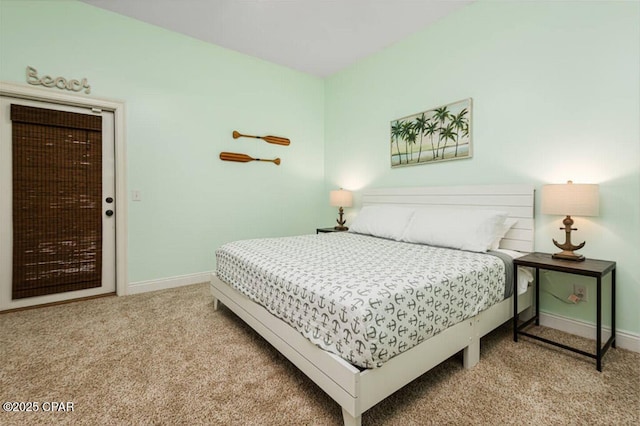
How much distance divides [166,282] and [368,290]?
2.72 m

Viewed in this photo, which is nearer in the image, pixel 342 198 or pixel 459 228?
pixel 459 228

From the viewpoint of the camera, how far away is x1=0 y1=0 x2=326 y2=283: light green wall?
2584 mm

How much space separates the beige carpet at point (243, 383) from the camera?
51.1 inches

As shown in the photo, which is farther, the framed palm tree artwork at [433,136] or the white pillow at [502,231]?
the framed palm tree artwork at [433,136]

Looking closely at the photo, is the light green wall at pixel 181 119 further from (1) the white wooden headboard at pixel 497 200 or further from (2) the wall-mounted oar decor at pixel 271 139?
(1) the white wooden headboard at pixel 497 200

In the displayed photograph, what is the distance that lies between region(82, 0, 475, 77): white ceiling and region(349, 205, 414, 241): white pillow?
1.87 metres

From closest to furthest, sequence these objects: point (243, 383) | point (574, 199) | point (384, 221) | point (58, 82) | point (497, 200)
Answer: point (243, 383)
point (574, 199)
point (497, 200)
point (58, 82)
point (384, 221)

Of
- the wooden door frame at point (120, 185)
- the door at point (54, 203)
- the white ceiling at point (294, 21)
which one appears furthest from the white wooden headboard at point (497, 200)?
the door at point (54, 203)

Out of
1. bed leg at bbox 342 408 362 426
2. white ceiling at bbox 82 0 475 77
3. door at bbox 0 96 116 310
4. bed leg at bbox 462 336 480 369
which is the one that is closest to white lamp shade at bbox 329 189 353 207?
white ceiling at bbox 82 0 475 77

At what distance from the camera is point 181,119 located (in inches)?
126

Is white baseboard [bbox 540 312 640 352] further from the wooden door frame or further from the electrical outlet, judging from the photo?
the wooden door frame

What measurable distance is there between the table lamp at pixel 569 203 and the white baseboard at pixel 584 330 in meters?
0.56

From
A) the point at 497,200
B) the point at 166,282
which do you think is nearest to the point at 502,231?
the point at 497,200

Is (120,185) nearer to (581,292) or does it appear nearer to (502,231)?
(502,231)
